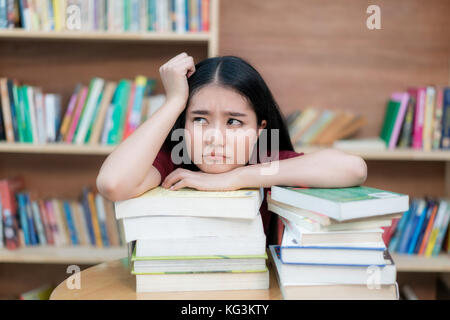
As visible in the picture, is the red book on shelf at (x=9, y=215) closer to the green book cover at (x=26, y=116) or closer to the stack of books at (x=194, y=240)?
the green book cover at (x=26, y=116)

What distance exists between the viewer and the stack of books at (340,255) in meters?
0.76

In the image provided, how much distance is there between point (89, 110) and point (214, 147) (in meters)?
1.08

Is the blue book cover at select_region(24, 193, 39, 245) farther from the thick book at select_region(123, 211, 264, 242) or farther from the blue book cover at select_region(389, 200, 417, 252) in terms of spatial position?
the blue book cover at select_region(389, 200, 417, 252)

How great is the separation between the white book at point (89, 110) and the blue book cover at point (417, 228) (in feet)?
4.81

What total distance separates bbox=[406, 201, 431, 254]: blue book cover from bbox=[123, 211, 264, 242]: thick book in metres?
1.43

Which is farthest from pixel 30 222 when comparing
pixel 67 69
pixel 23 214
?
pixel 67 69

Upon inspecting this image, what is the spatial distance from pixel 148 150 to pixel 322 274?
1.47ft

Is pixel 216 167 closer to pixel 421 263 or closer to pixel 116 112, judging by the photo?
pixel 116 112

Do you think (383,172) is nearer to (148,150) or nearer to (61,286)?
(148,150)

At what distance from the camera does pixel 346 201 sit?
75 centimetres

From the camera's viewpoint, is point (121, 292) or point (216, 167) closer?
point (121, 292)

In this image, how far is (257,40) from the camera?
7.30 ft

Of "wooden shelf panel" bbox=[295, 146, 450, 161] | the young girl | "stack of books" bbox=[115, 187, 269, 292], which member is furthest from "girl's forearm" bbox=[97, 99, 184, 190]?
"wooden shelf panel" bbox=[295, 146, 450, 161]
